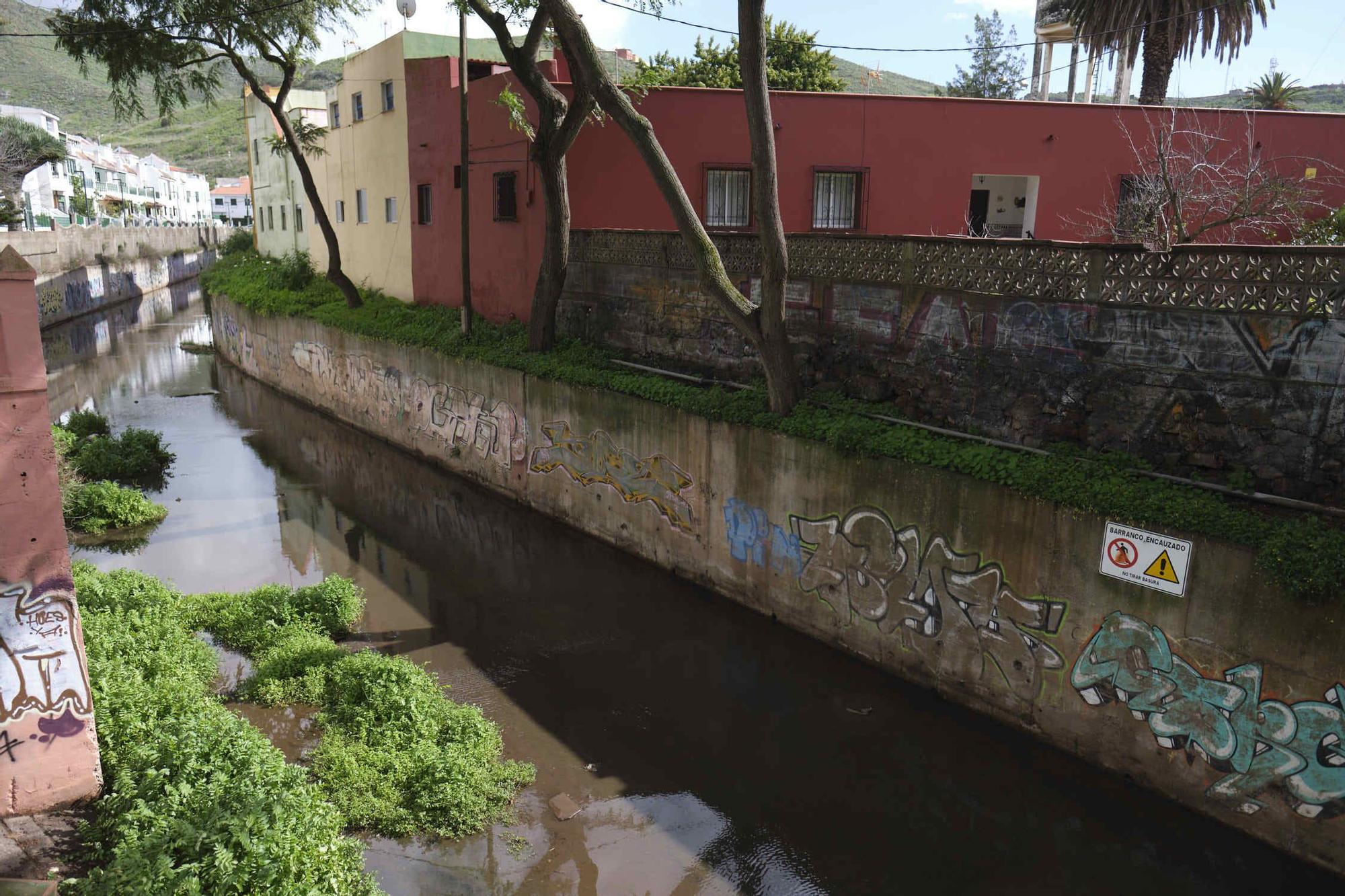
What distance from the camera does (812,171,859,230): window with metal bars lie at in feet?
67.1

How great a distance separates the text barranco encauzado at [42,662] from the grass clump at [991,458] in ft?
27.1

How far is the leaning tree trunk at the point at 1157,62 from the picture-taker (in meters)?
22.7

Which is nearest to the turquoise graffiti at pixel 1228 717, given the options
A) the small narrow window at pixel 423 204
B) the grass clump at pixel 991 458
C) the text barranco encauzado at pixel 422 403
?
the grass clump at pixel 991 458

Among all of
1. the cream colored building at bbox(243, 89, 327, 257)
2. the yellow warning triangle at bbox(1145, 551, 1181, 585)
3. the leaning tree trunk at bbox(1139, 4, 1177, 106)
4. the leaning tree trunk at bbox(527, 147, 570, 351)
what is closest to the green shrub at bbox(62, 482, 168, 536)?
the leaning tree trunk at bbox(527, 147, 570, 351)

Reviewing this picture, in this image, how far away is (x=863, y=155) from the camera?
2036 centimetres

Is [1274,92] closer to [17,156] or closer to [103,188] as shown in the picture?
[17,156]

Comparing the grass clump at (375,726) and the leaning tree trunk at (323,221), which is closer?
the grass clump at (375,726)

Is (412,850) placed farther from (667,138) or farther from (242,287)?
(242,287)

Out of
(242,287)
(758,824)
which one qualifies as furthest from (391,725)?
(242,287)

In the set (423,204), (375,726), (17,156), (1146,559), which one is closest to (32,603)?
(375,726)

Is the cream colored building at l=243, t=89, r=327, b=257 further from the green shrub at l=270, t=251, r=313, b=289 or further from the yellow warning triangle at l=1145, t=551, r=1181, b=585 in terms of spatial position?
the yellow warning triangle at l=1145, t=551, r=1181, b=585

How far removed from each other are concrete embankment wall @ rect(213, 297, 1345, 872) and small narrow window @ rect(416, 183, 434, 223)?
9.76m

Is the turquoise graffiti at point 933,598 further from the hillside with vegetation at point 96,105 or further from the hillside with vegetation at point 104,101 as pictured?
the hillside with vegetation at point 96,105

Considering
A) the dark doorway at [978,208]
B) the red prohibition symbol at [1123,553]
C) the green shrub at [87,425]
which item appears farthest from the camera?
the green shrub at [87,425]
